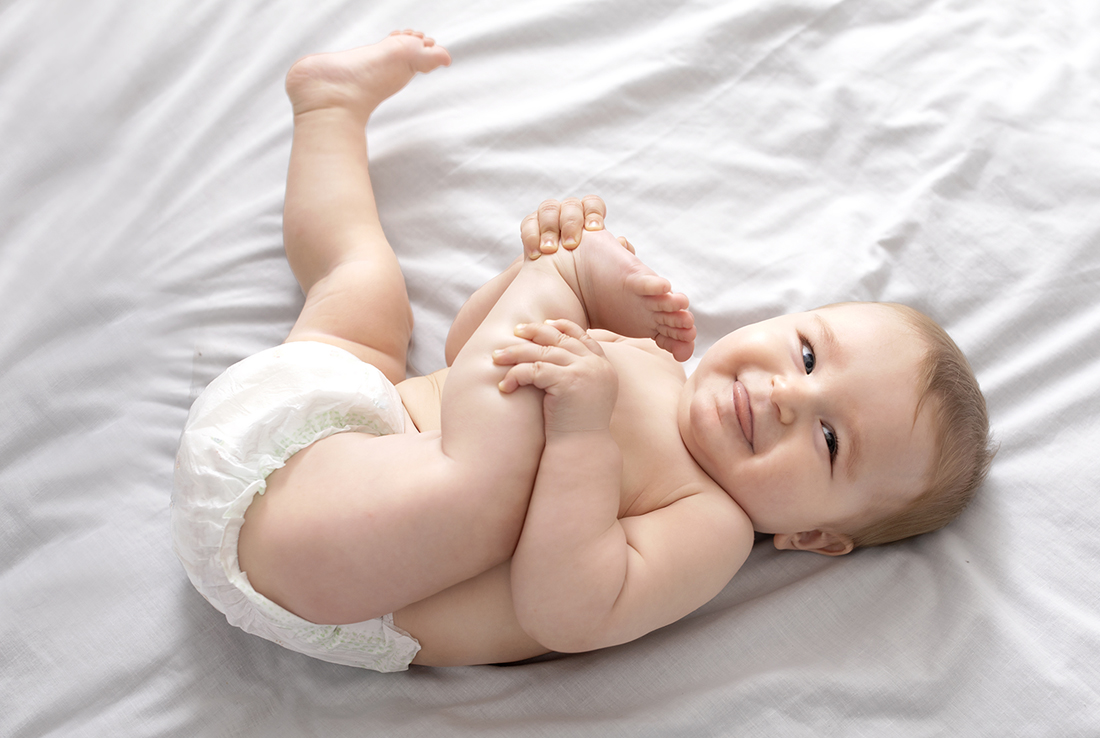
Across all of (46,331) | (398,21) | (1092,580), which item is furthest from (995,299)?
(46,331)

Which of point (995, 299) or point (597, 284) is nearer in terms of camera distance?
point (597, 284)

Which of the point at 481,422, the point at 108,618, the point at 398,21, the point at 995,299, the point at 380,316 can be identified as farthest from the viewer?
the point at 398,21

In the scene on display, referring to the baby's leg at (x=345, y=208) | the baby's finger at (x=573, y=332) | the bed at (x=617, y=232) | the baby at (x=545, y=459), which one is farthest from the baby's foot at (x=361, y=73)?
the baby's finger at (x=573, y=332)

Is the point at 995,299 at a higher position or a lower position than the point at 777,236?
lower

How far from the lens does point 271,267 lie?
61.9 inches

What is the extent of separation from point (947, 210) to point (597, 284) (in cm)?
79

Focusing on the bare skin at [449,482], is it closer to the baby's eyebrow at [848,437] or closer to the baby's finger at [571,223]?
the baby's finger at [571,223]

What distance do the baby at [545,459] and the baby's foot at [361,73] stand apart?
0.34m

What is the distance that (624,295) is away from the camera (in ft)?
4.06

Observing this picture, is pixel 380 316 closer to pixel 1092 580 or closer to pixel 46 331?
pixel 46 331

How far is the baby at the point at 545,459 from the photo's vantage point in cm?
110

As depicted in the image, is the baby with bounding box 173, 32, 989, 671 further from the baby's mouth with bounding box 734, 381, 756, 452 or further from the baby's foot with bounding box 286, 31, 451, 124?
the baby's foot with bounding box 286, 31, 451, 124

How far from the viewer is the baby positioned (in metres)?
1.10

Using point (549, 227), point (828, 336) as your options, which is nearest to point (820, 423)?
point (828, 336)
